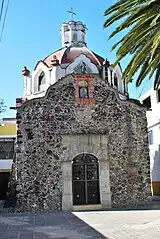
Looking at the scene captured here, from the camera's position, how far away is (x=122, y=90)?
2323cm

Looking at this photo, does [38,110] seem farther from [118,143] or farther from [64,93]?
[118,143]

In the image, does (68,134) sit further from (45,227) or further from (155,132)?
(155,132)

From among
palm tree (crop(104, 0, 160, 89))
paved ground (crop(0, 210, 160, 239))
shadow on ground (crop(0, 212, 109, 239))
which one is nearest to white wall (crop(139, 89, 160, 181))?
paved ground (crop(0, 210, 160, 239))

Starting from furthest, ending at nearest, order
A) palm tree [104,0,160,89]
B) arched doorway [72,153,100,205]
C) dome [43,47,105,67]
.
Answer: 1. dome [43,47,105,67]
2. arched doorway [72,153,100,205]
3. palm tree [104,0,160,89]

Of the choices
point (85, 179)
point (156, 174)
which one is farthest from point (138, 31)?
point (156, 174)

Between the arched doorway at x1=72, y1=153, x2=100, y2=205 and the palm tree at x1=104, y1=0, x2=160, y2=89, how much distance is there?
247 inches

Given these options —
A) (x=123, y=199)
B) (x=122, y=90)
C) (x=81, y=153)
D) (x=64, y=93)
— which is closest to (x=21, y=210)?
(x=81, y=153)

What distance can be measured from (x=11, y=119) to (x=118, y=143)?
55.9 ft

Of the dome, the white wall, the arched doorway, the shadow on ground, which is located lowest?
the shadow on ground

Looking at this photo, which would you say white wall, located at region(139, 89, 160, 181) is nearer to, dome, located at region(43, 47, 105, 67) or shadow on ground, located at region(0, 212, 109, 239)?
dome, located at region(43, 47, 105, 67)

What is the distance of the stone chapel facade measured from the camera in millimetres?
15188

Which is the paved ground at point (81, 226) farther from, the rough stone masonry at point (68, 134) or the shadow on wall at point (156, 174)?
the shadow on wall at point (156, 174)

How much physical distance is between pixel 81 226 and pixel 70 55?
15014 mm

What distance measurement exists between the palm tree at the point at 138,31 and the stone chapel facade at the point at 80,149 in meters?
5.74
